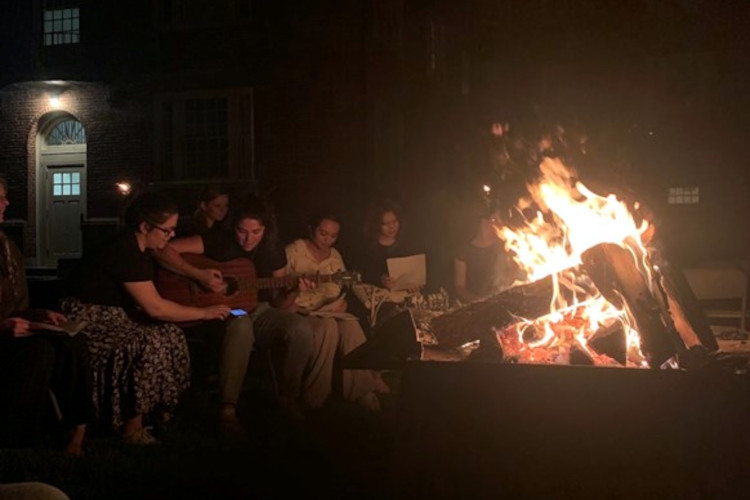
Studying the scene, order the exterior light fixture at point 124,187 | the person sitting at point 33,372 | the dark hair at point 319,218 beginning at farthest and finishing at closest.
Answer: the exterior light fixture at point 124,187 → the dark hair at point 319,218 → the person sitting at point 33,372

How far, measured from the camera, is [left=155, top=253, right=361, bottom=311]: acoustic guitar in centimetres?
615

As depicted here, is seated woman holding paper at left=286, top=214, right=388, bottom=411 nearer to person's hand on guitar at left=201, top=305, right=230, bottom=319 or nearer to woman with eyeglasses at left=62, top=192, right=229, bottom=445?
person's hand on guitar at left=201, top=305, right=230, bottom=319

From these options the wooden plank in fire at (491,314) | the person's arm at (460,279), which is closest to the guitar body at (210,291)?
the person's arm at (460,279)

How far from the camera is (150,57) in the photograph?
15711mm

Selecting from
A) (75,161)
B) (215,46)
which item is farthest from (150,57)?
(75,161)

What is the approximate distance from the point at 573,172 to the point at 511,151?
819 cm

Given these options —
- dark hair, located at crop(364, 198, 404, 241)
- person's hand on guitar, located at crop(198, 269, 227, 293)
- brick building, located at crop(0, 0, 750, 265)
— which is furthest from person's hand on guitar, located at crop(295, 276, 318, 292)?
brick building, located at crop(0, 0, 750, 265)

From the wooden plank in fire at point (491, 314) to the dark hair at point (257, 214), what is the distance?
235 cm

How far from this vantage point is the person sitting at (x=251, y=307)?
5.94 m

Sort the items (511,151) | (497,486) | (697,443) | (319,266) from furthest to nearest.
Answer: (511,151) < (319,266) < (497,486) < (697,443)

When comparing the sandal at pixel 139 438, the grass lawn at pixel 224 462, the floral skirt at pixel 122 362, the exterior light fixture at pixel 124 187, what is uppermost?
the exterior light fixture at pixel 124 187

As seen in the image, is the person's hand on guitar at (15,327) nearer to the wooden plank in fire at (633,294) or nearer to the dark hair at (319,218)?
the dark hair at (319,218)

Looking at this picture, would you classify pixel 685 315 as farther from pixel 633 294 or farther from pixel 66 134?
pixel 66 134

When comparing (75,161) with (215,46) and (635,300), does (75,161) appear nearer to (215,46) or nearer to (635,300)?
(215,46)
